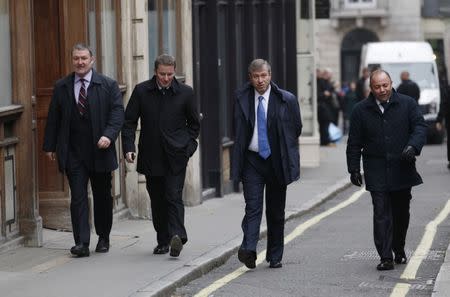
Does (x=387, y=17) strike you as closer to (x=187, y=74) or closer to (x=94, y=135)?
(x=187, y=74)

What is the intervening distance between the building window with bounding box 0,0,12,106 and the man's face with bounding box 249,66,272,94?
94.5 inches

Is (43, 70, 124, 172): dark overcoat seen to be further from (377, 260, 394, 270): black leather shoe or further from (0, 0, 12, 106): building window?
(377, 260, 394, 270): black leather shoe

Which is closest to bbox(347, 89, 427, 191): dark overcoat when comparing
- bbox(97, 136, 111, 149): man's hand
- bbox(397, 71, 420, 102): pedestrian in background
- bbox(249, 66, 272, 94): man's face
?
bbox(249, 66, 272, 94): man's face

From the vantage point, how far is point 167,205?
41.7ft

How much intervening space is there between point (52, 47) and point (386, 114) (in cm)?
402

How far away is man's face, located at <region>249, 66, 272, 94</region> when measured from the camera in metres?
12.0

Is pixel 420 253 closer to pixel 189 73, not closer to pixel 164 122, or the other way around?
pixel 164 122

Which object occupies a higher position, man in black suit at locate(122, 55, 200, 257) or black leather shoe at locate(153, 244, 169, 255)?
man in black suit at locate(122, 55, 200, 257)

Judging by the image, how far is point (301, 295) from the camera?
10.9 metres

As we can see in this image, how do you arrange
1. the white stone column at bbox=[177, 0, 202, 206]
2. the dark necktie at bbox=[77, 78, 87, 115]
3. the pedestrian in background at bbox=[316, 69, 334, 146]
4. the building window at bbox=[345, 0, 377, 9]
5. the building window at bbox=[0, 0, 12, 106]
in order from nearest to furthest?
the dark necktie at bbox=[77, 78, 87, 115] < the building window at bbox=[0, 0, 12, 106] < the white stone column at bbox=[177, 0, 202, 206] < the pedestrian in background at bbox=[316, 69, 334, 146] < the building window at bbox=[345, 0, 377, 9]

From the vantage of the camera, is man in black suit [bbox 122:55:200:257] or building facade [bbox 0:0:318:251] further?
building facade [bbox 0:0:318:251]

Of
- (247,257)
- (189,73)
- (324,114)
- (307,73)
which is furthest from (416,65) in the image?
(247,257)

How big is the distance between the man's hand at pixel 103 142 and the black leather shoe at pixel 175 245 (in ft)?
3.30

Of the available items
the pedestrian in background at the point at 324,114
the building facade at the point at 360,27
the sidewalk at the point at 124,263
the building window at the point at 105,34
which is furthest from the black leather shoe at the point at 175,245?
the building facade at the point at 360,27
